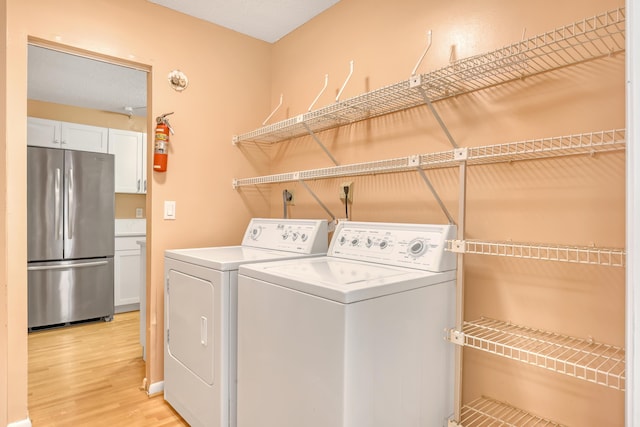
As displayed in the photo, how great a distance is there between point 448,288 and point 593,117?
79cm

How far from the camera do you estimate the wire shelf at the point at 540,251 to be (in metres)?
1.14

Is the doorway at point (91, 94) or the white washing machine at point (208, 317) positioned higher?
the doorway at point (91, 94)

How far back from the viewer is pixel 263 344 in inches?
55.2

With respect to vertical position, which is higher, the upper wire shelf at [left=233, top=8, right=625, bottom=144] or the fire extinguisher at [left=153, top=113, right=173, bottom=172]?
the upper wire shelf at [left=233, top=8, right=625, bottom=144]

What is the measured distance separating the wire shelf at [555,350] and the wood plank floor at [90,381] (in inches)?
63.4

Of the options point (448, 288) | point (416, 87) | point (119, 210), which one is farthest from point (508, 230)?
point (119, 210)

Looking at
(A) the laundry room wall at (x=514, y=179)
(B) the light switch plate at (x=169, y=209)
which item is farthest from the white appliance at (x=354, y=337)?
(B) the light switch plate at (x=169, y=209)

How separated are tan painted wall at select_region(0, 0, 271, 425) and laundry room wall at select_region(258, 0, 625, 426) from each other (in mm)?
925

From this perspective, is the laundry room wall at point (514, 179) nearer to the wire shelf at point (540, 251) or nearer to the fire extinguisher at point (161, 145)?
the wire shelf at point (540, 251)

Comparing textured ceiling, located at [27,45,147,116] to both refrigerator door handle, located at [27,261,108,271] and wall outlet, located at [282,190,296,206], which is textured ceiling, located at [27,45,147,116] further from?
refrigerator door handle, located at [27,261,108,271]

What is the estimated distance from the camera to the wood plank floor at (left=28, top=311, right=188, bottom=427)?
78.0 inches

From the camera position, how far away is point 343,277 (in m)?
1.32

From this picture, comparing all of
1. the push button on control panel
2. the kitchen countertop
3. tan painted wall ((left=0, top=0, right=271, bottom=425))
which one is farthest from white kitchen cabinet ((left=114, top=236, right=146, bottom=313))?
the push button on control panel

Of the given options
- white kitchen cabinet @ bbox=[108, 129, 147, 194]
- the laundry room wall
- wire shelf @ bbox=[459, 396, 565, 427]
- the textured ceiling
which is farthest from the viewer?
white kitchen cabinet @ bbox=[108, 129, 147, 194]
